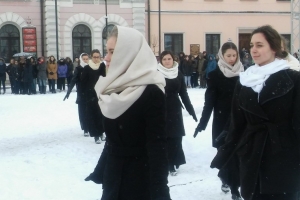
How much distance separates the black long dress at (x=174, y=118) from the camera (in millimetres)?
7285

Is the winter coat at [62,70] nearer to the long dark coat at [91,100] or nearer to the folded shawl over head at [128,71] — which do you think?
the long dark coat at [91,100]

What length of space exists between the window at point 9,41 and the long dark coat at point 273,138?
25.9 meters

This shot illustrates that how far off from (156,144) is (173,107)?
166 inches

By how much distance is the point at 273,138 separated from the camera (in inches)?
144

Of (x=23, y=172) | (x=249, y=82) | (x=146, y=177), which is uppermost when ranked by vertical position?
(x=249, y=82)

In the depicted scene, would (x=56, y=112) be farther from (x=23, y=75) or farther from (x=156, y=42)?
(x=156, y=42)

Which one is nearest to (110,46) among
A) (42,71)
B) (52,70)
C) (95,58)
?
(95,58)

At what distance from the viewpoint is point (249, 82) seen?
384 cm

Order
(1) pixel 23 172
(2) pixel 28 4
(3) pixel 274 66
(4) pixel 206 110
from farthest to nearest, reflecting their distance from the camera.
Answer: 1. (2) pixel 28 4
2. (1) pixel 23 172
3. (4) pixel 206 110
4. (3) pixel 274 66

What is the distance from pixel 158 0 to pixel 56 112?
1809 centimetres

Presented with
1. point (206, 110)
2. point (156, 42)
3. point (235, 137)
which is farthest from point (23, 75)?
point (235, 137)

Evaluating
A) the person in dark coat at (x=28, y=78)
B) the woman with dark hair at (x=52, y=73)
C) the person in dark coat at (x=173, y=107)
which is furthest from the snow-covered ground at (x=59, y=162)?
the woman with dark hair at (x=52, y=73)

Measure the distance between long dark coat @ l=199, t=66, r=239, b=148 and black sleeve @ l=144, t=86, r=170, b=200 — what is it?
124 inches

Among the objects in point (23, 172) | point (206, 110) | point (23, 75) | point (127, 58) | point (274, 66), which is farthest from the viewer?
point (23, 75)
